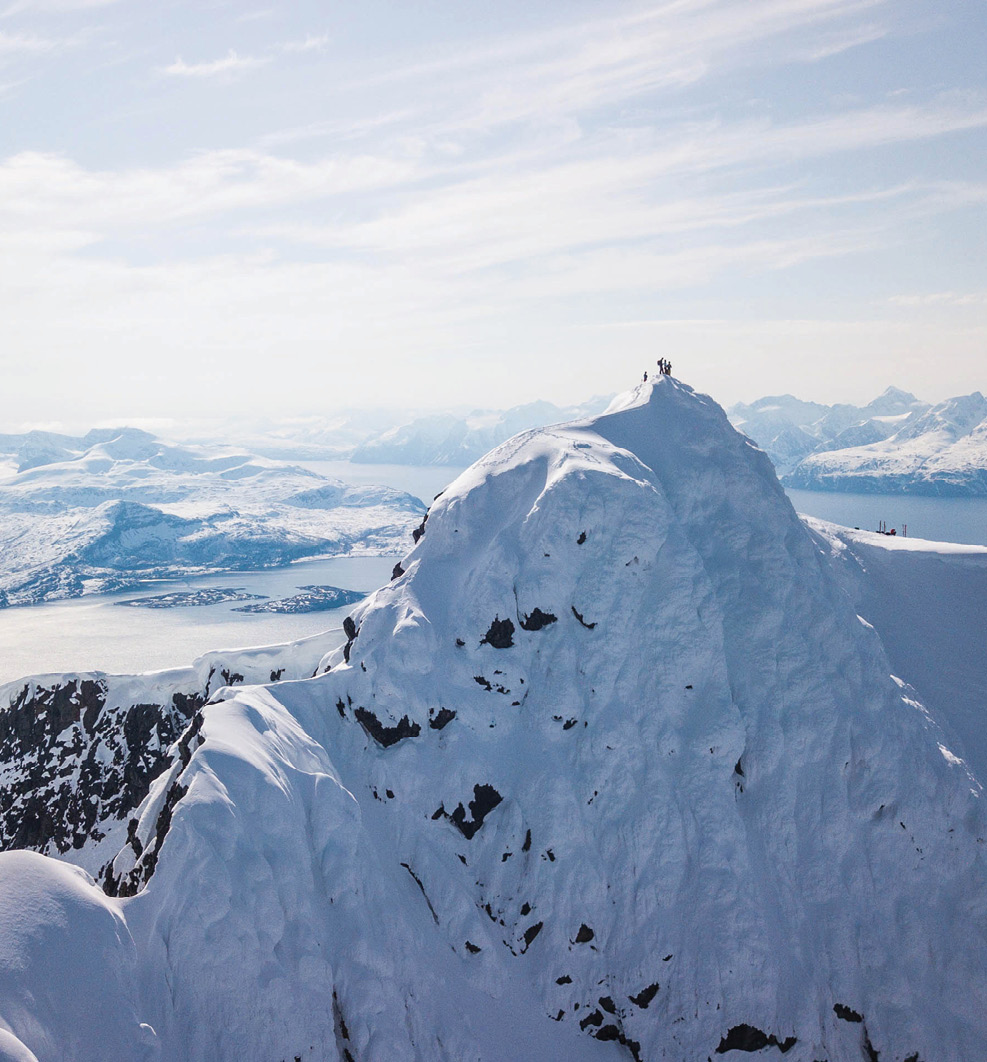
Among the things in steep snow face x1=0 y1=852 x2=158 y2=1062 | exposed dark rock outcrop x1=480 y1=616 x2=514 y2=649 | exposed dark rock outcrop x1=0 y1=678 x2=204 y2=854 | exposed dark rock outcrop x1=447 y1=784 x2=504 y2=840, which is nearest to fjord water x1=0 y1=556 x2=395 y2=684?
exposed dark rock outcrop x1=0 y1=678 x2=204 y2=854

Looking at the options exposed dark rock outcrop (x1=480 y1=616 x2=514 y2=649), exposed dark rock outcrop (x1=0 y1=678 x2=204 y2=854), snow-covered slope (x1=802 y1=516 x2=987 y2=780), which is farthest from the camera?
exposed dark rock outcrop (x1=0 y1=678 x2=204 y2=854)

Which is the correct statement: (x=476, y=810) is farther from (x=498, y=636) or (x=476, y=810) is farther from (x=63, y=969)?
(x=63, y=969)

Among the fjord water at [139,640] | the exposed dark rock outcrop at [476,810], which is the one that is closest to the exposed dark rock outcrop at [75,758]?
the exposed dark rock outcrop at [476,810]

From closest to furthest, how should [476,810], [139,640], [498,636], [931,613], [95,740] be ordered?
[476,810] < [498,636] < [931,613] < [95,740] < [139,640]

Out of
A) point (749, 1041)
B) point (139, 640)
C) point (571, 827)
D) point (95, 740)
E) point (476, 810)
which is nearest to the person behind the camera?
point (749, 1041)

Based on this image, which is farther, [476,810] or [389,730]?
[389,730]

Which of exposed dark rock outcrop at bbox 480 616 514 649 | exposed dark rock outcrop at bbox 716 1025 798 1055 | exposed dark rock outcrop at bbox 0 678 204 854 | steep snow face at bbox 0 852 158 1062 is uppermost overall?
exposed dark rock outcrop at bbox 480 616 514 649

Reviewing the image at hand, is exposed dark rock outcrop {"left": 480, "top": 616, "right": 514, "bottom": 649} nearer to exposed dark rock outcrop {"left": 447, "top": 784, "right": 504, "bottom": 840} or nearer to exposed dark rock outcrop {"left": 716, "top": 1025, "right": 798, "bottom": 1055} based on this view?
exposed dark rock outcrop {"left": 447, "top": 784, "right": 504, "bottom": 840}

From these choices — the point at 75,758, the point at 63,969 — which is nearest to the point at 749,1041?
the point at 63,969

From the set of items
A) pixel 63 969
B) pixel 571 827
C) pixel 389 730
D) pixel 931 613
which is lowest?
pixel 571 827
